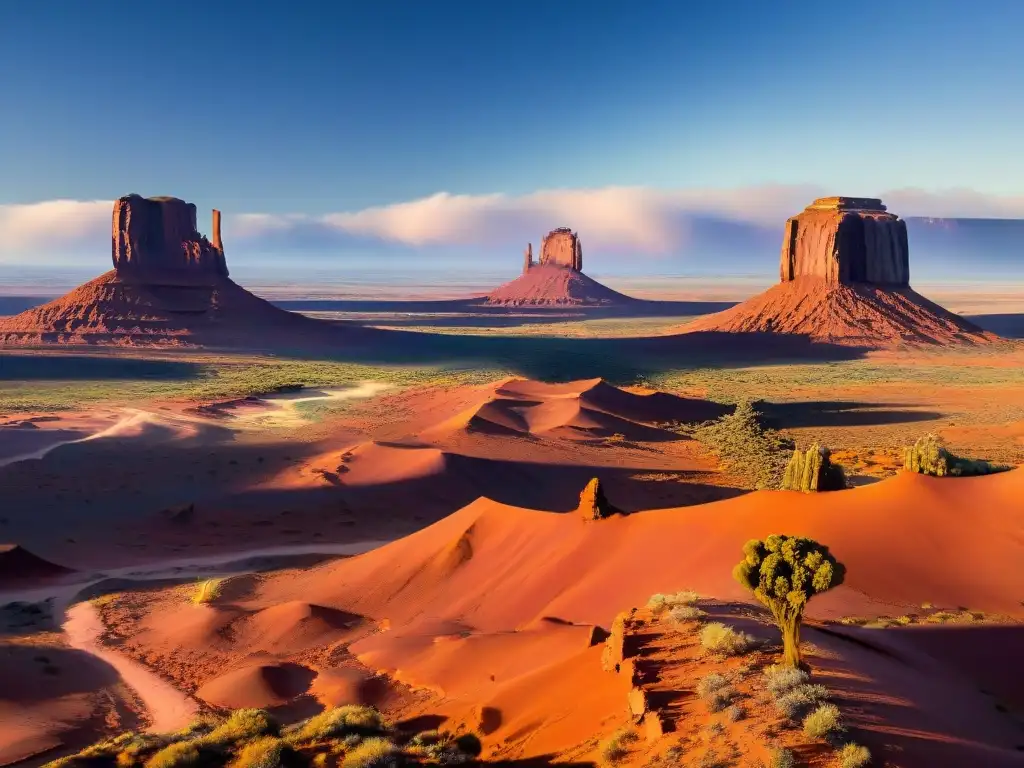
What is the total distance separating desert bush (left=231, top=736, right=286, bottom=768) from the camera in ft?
35.9

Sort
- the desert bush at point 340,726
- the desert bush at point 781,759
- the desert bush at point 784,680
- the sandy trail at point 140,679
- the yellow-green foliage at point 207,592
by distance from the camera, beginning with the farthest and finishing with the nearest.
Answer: the yellow-green foliage at point 207,592, the sandy trail at point 140,679, the desert bush at point 340,726, the desert bush at point 784,680, the desert bush at point 781,759

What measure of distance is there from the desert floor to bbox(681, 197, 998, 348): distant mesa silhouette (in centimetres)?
4146

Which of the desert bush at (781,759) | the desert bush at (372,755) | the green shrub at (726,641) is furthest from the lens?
the green shrub at (726,641)

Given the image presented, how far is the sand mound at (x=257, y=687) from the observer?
51.4ft

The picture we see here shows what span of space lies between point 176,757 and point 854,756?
870 centimetres

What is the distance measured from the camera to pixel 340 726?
1232 centimetres

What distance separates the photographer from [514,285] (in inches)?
7377

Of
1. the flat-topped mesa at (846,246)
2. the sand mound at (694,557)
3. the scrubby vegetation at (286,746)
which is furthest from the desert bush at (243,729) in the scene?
the flat-topped mesa at (846,246)

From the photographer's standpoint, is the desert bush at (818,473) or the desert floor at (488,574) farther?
the desert bush at (818,473)

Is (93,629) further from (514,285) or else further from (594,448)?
(514,285)

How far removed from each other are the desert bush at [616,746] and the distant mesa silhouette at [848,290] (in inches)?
3444

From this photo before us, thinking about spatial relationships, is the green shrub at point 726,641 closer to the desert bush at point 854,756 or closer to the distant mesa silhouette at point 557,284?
the desert bush at point 854,756

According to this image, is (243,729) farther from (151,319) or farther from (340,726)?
(151,319)

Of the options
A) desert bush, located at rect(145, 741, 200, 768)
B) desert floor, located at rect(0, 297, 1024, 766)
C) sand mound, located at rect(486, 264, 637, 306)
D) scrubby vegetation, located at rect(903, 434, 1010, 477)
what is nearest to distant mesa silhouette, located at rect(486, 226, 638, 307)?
sand mound, located at rect(486, 264, 637, 306)
